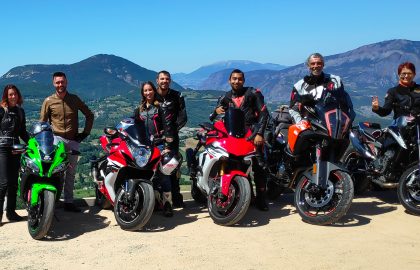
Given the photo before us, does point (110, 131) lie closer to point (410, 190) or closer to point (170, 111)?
point (170, 111)

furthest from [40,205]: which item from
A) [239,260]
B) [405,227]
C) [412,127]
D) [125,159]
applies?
[412,127]

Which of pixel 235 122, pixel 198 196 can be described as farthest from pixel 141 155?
pixel 198 196

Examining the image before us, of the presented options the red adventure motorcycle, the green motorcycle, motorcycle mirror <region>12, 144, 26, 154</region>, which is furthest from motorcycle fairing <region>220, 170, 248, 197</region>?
motorcycle mirror <region>12, 144, 26, 154</region>

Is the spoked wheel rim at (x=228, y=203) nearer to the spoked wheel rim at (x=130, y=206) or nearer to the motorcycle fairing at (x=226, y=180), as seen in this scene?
the motorcycle fairing at (x=226, y=180)

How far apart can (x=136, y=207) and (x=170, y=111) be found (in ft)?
5.09

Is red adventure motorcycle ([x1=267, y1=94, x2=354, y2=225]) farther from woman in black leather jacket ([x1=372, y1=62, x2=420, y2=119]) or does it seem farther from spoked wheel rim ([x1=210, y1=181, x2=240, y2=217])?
woman in black leather jacket ([x1=372, y1=62, x2=420, y2=119])

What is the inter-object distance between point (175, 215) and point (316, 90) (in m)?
2.47

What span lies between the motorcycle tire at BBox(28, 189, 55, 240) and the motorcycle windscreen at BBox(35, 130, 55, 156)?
464mm

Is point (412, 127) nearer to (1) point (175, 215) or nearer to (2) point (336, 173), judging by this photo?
(2) point (336, 173)

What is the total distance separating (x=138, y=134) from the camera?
530cm

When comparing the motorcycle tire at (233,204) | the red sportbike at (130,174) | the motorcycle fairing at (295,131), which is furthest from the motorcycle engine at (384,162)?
the red sportbike at (130,174)

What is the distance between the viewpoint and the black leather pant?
5.39 meters

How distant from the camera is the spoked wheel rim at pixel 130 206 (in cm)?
498

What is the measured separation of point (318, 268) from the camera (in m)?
3.83
